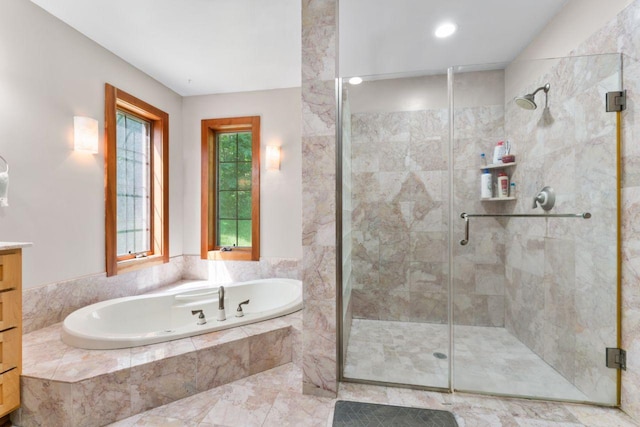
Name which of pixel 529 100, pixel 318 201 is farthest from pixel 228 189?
pixel 529 100

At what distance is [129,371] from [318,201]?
1.37 metres

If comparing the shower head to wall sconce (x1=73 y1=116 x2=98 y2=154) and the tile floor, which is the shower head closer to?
the tile floor

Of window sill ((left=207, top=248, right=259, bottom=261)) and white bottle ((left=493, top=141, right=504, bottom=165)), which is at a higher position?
white bottle ((left=493, top=141, right=504, bottom=165))

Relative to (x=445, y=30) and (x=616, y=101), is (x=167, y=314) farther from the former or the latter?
(x=616, y=101)

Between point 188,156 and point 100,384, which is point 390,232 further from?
point 188,156

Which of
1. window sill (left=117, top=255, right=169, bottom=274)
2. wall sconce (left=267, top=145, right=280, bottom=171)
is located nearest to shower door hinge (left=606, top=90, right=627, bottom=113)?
wall sconce (left=267, top=145, right=280, bottom=171)

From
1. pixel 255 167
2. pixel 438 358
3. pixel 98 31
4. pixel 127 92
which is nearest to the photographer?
pixel 438 358

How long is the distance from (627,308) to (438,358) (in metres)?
1.02

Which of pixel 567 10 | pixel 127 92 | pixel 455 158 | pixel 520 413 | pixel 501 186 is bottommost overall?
pixel 520 413

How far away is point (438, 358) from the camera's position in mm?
1838

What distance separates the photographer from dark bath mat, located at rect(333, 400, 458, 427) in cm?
145

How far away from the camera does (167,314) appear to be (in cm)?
252

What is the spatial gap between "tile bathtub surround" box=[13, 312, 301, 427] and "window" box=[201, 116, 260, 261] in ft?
4.61

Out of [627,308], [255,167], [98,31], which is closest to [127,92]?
[98,31]
